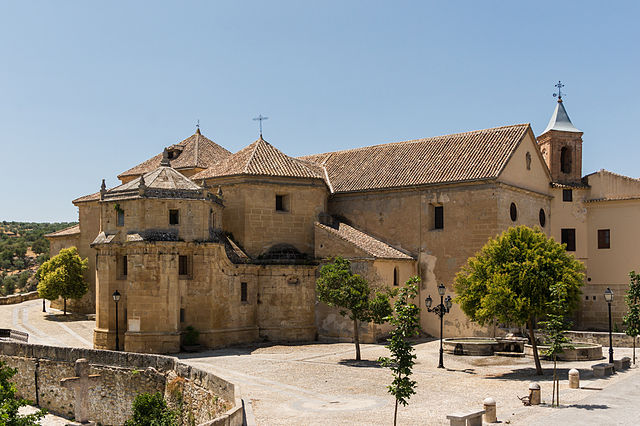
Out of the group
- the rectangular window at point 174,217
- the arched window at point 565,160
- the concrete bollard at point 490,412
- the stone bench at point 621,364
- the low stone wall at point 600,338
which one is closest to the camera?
the concrete bollard at point 490,412

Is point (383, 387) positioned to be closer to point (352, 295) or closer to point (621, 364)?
point (352, 295)

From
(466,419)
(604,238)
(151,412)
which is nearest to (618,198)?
(604,238)

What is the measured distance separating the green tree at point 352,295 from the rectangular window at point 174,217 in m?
7.46

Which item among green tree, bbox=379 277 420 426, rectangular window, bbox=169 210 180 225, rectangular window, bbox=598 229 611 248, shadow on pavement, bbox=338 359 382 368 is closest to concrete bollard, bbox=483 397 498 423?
green tree, bbox=379 277 420 426

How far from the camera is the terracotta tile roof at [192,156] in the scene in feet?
138

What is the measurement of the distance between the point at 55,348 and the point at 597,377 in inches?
Result: 827

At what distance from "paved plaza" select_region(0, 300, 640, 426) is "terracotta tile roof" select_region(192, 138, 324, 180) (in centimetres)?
940

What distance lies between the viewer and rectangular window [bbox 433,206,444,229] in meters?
35.3

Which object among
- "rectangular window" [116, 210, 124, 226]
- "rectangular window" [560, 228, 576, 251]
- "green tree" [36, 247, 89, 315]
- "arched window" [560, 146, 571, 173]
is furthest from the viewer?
"green tree" [36, 247, 89, 315]

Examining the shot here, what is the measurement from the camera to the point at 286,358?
28.0 m

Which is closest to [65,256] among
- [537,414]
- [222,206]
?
[222,206]

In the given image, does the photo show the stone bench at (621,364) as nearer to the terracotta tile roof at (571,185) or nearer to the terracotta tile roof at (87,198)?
the terracotta tile roof at (571,185)

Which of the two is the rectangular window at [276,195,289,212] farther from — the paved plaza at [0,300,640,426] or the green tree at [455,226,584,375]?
the green tree at [455,226,584,375]

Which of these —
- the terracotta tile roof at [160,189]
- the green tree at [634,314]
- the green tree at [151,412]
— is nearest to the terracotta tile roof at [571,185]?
the green tree at [634,314]
